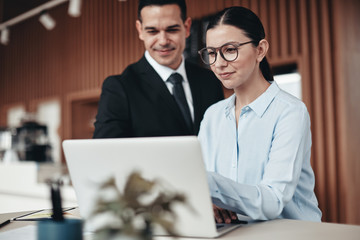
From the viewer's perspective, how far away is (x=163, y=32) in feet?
6.88

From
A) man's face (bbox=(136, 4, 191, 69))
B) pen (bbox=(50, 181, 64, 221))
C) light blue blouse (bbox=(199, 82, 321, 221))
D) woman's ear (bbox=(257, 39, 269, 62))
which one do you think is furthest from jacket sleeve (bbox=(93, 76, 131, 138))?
pen (bbox=(50, 181, 64, 221))

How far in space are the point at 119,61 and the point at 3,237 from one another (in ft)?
16.2

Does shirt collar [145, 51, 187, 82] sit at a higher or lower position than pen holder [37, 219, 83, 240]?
higher

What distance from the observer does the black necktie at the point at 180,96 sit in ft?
6.98

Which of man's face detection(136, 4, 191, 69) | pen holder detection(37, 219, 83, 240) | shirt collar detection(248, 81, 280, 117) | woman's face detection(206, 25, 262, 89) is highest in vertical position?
man's face detection(136, 4, 191, 69)

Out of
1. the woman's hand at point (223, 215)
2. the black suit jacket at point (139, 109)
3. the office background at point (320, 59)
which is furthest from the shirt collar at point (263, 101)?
the office background at point (320, 59)

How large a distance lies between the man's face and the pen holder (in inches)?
59.2

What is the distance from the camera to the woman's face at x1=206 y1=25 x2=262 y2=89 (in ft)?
4.81

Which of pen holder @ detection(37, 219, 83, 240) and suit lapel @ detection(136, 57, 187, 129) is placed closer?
pen holder @ detection(37, 219, 83, 240)

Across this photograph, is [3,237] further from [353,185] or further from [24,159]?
[24,159]

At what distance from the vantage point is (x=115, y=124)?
77.9 inches

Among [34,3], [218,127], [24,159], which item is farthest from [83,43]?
[218,127]

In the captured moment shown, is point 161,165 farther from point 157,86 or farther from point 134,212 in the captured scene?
point 157,86

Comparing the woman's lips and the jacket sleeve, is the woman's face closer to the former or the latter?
the woman's lips
